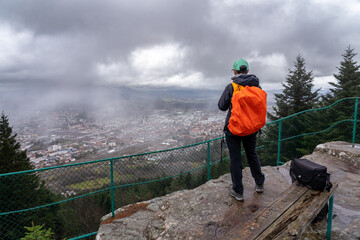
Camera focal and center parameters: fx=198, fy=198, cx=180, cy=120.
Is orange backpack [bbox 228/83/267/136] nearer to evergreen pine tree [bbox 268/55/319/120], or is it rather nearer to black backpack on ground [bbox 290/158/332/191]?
black backpack on ground [bbox 290/158/332/191]

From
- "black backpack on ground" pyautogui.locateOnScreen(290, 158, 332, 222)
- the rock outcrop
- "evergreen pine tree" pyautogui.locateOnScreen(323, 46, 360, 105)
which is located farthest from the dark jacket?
"evergreen pine tree" pyautogui.locateOnScreen(323, 46, 360, 105)

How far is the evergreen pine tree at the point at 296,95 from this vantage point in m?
23.5

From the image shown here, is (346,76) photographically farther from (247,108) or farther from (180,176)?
(247,108)

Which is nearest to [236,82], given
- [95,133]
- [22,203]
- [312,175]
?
[312,175]

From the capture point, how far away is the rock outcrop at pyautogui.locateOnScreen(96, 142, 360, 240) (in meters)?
2.53

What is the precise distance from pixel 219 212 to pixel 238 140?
1095 millimetres

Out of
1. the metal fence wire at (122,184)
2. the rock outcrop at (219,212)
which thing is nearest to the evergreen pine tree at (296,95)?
the metal fence wire at (122,184)

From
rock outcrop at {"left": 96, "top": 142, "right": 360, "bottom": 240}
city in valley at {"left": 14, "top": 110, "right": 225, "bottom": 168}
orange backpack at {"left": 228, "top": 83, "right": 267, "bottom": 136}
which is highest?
orange backpack at {"left": 228, "top": 83, "right": 267, "bottom": 136}

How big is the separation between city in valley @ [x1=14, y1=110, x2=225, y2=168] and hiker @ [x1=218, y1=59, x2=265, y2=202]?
31.0 meters

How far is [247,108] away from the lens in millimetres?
2596

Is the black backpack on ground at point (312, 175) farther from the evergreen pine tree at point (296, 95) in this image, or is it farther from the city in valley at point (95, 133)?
the city in valley at point (95, 133)

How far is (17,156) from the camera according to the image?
16859 millimetres

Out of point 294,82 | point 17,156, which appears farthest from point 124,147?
point 294,82

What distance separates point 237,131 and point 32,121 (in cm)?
8573
